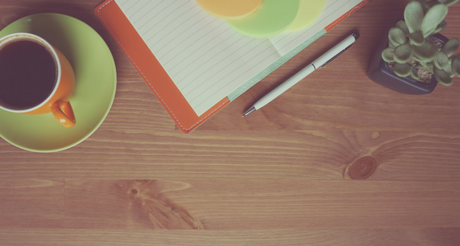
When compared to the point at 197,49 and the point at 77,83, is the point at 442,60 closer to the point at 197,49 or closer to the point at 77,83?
the point at 197,49

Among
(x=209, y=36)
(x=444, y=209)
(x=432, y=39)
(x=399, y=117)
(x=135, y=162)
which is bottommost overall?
(x=444, y=209)

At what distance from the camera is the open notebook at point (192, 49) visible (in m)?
0.52

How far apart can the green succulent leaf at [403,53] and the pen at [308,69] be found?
14 cm

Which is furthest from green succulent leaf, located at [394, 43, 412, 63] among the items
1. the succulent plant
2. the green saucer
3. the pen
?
the green saucer

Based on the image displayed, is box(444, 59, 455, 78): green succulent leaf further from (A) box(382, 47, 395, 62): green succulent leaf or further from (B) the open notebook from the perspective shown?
(B) the open notebook

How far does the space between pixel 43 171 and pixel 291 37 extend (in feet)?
1.82

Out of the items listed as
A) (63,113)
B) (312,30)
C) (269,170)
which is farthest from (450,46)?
(63,113)

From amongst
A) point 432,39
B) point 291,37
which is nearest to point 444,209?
point 432,39

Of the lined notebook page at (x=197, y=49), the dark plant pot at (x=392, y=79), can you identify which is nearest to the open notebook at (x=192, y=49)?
the lined notebook page at (x=197, y=49)

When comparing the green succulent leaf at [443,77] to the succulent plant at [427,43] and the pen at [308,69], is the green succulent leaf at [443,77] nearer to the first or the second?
the succulent plant at [427,43]

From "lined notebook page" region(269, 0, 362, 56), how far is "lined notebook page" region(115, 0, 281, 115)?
16mm

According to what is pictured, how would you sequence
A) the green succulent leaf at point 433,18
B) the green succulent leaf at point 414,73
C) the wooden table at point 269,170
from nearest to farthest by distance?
the green succulent leaf at point 433,18
the green succulent leaf at point 414,73
the wooden table at point 269,170

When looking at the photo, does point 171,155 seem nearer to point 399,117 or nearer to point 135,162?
point 135,162

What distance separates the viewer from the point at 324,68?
55 centimetres
